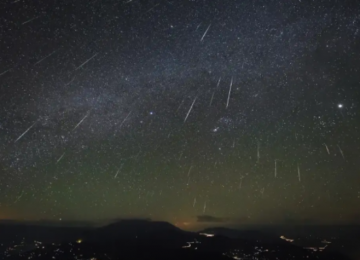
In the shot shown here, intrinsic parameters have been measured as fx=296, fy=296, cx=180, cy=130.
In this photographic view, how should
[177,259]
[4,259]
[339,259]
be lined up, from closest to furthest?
1. [4,259]
2. [177,259]
3. [339,259]

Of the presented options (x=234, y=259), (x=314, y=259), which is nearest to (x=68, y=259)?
(x=234, y=259)

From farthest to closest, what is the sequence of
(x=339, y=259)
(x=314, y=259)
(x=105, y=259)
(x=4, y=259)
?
(x=339, y=259)
(x=314, y=259)
(x=4, y=259)
(x=105, y=259)

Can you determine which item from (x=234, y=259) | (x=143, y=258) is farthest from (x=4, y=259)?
(x=234, y=259)

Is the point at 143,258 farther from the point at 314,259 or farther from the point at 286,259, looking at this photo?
the point at 314,259

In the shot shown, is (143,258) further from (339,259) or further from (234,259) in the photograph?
(339,259)

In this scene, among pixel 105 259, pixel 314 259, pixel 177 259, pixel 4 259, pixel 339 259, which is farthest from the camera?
pixel 339 259

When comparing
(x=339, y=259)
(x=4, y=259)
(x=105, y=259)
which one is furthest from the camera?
(x=339, y=259)

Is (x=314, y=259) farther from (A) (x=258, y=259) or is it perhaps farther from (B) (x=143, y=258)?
(B) (x=143, y=258)

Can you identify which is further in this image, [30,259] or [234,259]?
[234,259]

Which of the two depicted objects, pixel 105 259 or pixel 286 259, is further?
pixel 286 259
